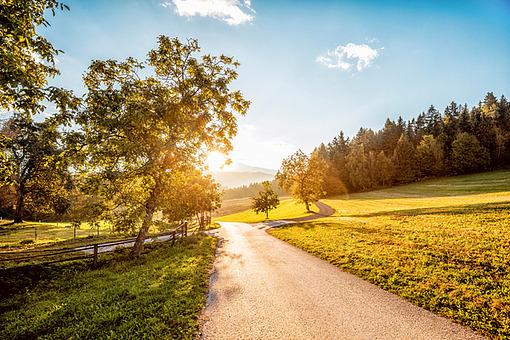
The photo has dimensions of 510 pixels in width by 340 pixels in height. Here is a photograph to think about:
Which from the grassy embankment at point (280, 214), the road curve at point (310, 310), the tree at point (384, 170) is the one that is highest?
the tree at point (384, 170)

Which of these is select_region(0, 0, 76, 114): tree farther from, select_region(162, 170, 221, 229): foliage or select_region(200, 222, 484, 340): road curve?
select_region(162, 170, 221, 229): foliage

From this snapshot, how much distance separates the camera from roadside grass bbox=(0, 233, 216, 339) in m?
4.57

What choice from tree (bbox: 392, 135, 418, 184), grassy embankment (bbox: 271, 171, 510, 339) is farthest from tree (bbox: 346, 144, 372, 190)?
grassy embankment (bbox: 271, 171, 510, 339)

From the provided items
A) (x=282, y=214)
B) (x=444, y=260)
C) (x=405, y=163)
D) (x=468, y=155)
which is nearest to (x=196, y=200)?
(x=282, y=214)

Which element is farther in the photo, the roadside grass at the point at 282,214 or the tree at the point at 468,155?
the tree at the point at 468,155

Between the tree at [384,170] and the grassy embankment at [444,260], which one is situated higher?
the tree at [384,170]

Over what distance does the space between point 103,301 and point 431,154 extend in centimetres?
8832

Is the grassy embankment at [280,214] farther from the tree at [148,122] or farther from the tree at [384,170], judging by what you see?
the tree at [384,170]

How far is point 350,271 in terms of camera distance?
8258 millimetres

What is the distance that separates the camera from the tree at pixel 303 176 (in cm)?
3741

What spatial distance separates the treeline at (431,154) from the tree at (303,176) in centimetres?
2251

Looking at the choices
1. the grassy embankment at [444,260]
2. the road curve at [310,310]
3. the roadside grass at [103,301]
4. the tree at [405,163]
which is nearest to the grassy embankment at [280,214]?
the grassy embankment at [444,260]

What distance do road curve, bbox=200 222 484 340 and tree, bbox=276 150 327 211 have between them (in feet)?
97.7

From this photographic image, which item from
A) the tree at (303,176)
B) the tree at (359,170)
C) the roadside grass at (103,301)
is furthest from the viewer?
the tree at (359,170)
